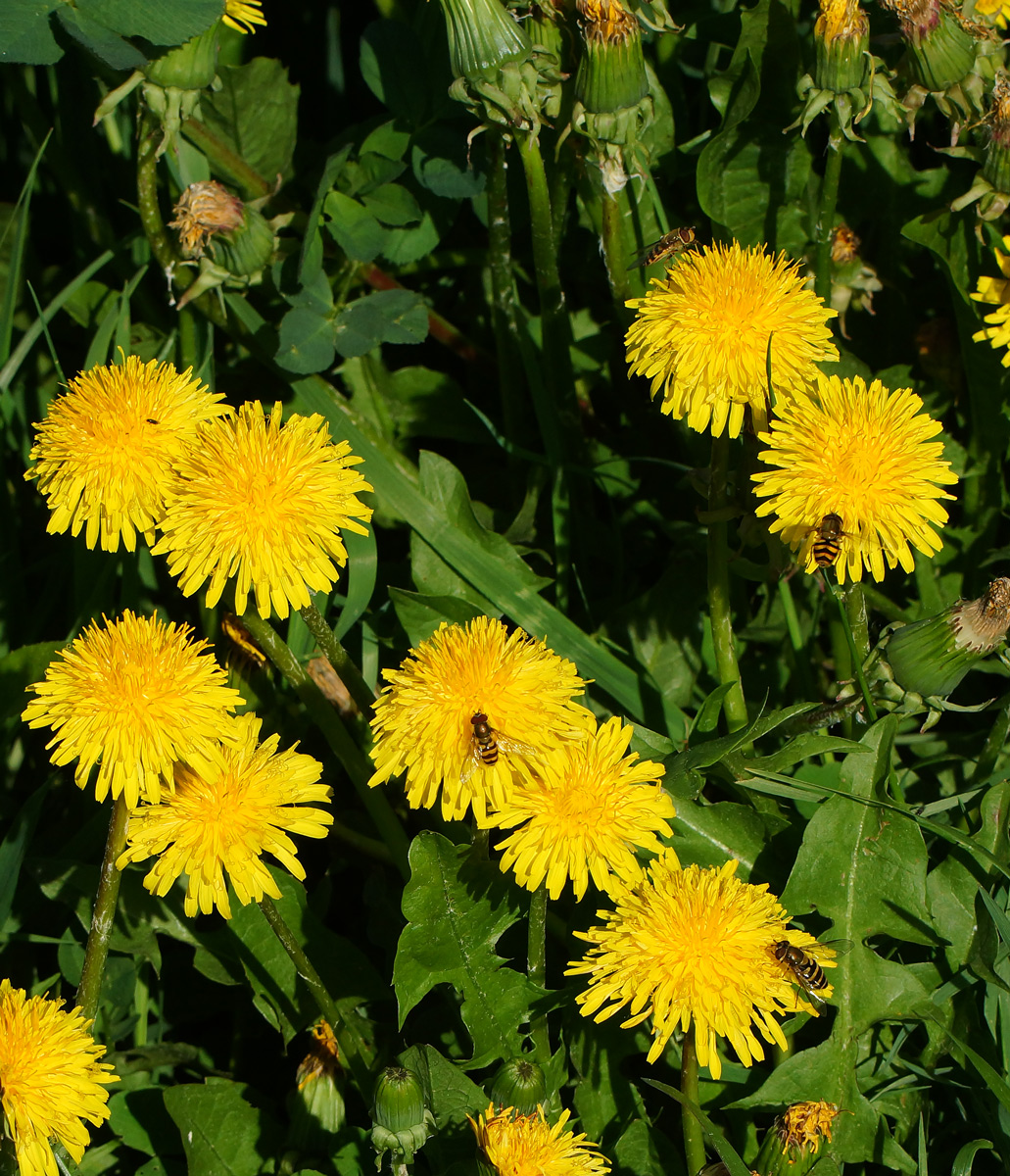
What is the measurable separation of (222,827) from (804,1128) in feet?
3.10

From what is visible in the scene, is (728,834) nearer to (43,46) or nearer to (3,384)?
(3,384)

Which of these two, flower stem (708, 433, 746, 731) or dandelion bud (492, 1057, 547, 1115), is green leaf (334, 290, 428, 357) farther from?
dandelion bud (492, 1057, 547, 1115)

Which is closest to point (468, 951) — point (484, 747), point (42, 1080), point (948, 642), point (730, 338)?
point (484, 747)

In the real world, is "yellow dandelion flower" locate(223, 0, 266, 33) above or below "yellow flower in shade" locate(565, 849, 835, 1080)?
above

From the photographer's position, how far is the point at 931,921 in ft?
6.46

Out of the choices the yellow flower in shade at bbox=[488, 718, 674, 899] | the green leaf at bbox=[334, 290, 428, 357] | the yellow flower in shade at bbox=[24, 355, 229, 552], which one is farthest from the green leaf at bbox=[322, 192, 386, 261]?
the yellow flower in shade at bbox=[488, 718, 674, 899]

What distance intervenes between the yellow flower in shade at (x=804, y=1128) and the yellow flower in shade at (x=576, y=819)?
0.43 m

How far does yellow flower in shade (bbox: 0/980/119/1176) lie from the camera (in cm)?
158

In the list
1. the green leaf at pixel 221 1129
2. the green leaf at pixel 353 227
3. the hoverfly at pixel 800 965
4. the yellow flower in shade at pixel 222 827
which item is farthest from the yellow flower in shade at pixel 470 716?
the green leaf at pixel 353 227

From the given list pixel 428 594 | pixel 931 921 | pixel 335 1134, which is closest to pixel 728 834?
pixel 931 921

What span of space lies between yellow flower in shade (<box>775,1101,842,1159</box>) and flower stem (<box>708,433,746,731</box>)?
2.16 feet

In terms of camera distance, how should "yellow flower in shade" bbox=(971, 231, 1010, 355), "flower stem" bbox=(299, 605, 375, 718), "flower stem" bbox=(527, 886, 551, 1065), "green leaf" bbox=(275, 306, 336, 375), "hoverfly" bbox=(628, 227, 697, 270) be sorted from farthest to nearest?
"green leaf" bbox=(275, 306, 336, 375), "yellow flower in shade" bbox=(971, 231, 1010, 355), "hoverfly" bbox=(628, 227, 697, 270), "flower stem" bbox=(299, 605, 375, 718), "flower stem" bbox=(527, 886, 551, 1065)

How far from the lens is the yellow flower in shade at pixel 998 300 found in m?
2.29

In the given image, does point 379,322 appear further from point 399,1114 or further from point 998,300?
point 399,1114
